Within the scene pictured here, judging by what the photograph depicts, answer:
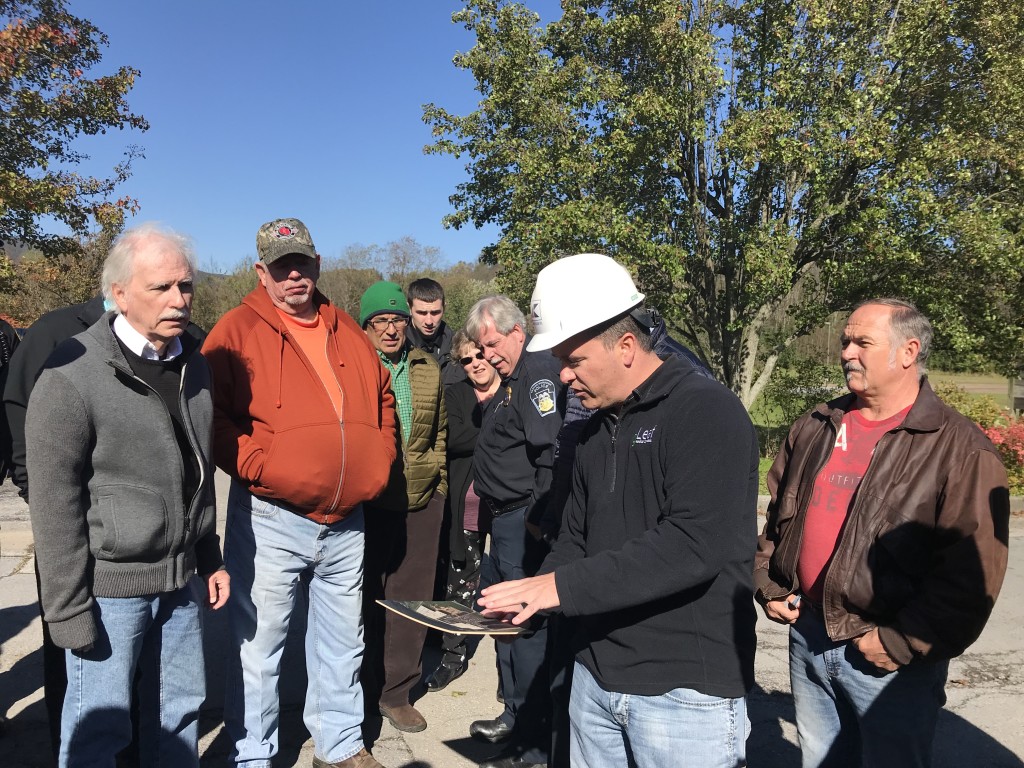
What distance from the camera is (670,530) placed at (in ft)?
5.75

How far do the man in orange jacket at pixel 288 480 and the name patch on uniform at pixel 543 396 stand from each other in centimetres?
69

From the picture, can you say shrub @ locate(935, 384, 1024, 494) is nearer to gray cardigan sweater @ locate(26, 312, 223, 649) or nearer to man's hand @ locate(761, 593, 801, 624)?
man's hand @ locate(761, 593, 801, 624)

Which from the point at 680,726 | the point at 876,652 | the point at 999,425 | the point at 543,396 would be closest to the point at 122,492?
the point at 543,396

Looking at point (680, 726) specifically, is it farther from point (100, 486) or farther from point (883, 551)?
point (100, 486)

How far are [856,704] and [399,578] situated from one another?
2.36m

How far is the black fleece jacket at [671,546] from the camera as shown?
5.73ft

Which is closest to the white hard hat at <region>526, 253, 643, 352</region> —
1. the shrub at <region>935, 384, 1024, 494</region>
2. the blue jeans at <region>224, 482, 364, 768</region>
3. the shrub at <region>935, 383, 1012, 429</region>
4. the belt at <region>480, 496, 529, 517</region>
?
the blue jeans at <region>224, 482, 364, 768</region>

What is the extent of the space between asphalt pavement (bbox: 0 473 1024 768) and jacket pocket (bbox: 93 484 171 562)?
1536 millimetres

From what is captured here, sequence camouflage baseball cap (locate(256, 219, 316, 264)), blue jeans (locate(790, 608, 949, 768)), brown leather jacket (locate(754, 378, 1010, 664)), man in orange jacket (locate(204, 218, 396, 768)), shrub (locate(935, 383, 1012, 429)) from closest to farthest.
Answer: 1. brown leather jacket (locate(754, 378, 1010, 664))
2. blue jeans (locate(790, 608, 949, 768))
3. man in orange jacket (locate(204, 218, 396, 768))
4. camouflage baseball cap (locate(256, 219, 316, 264))
5. shrub (locate(935, 383, 1012, 429))

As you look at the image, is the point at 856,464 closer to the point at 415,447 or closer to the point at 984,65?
the point at 415,447

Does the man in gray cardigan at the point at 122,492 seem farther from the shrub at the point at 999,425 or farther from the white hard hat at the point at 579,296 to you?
the shrub at the point at 999,425

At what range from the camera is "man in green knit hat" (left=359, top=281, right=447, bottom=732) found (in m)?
3.83

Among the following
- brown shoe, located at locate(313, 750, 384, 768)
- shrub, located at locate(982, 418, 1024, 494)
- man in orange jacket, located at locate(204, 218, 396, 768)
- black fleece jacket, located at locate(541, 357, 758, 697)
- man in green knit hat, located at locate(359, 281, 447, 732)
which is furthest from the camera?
shrub, located at locate(982, 418, 1024, 494)

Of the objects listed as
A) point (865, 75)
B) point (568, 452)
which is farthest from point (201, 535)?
point (865, 75)
